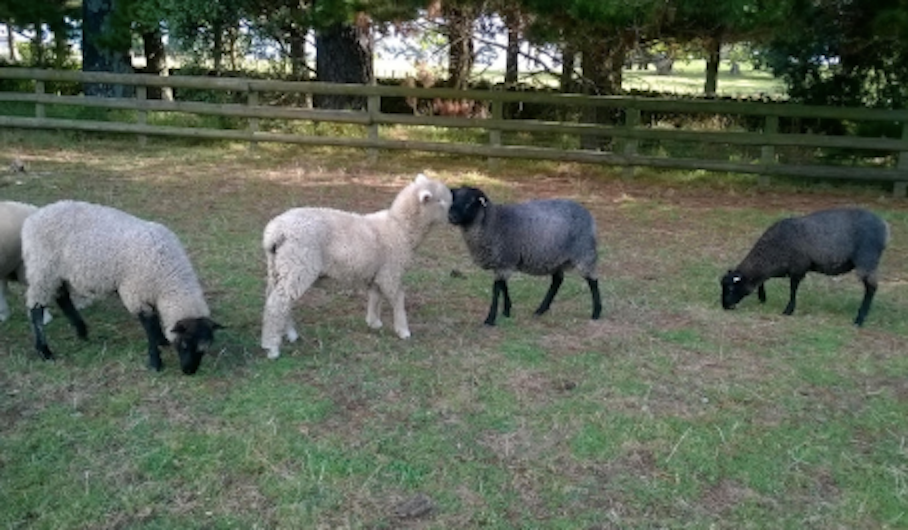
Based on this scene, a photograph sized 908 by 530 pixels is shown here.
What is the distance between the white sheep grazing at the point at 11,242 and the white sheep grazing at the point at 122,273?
494mm

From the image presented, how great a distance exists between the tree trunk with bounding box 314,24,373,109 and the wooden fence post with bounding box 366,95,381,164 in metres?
2.06

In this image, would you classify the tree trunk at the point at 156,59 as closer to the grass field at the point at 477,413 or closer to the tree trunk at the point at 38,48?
the tree trunk at the point at 38,48

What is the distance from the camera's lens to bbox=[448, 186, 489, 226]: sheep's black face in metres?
6.32

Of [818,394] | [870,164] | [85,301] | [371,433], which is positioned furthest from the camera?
[870,164]

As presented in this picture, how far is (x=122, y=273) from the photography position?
17.4ft

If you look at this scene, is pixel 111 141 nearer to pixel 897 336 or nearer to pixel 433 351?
pixel 433 351

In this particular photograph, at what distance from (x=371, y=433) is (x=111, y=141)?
12619 mm

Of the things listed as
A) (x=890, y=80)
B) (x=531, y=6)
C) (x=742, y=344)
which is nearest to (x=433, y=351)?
(x=742, y=344)

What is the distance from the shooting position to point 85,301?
6.28 metres

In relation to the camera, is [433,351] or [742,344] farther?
[742,344]

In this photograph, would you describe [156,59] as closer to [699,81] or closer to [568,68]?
[568,68]

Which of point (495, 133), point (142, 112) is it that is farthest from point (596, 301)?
point (142, 112)

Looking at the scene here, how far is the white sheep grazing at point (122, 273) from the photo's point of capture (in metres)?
5.25

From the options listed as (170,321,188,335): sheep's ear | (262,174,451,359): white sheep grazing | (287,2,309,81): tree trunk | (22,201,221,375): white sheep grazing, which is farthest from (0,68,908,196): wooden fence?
Result: (170,321,188,335): sheep's ear
